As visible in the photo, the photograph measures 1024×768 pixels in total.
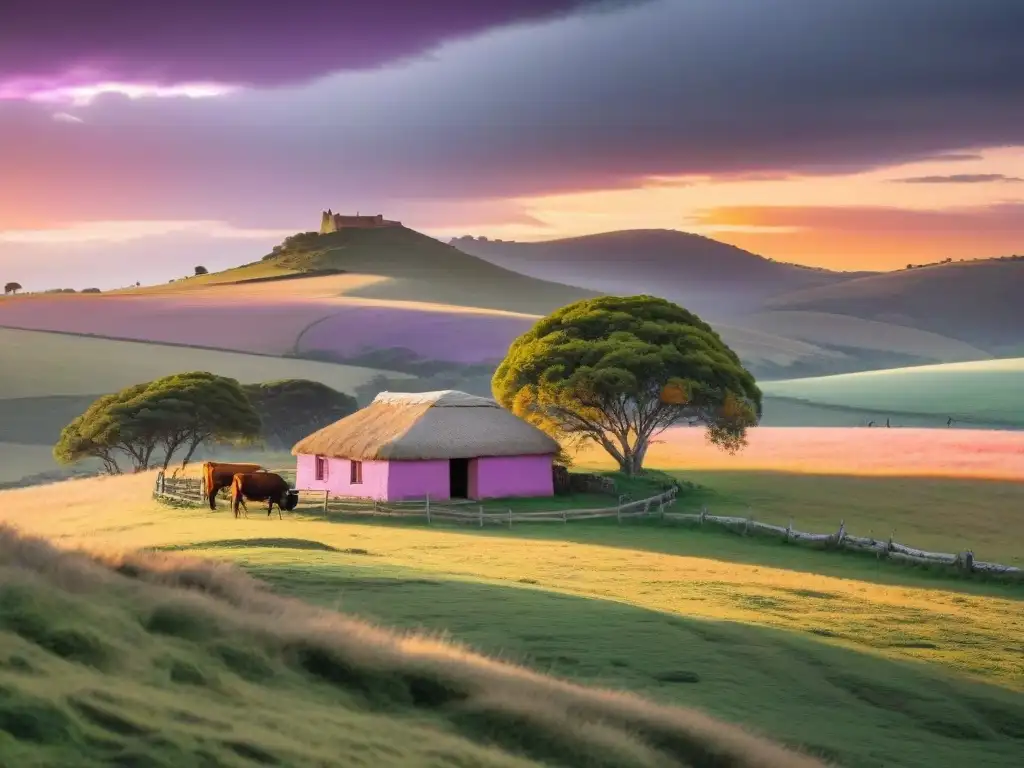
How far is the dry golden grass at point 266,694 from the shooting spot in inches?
472

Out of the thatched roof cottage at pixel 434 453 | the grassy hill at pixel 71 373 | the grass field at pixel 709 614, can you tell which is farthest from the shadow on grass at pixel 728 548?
the grassy hill at pixel 71 373

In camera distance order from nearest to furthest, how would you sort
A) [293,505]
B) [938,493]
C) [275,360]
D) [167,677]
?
[167,677] → [293,505] → [938,493] → [275,360]

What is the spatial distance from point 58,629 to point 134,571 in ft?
16.5

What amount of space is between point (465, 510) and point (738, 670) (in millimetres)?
26851

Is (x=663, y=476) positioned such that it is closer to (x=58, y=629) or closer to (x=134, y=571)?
(x=134, y=571)

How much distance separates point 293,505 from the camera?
157 feet

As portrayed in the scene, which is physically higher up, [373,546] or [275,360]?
[275,360]

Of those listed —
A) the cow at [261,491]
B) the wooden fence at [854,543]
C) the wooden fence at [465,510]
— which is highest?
the cow at [261,491]

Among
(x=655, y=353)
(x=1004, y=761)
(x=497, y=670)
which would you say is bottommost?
(x=1004, y=761)

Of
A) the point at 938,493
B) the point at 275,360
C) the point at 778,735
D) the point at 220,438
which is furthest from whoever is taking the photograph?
the point at 275,360

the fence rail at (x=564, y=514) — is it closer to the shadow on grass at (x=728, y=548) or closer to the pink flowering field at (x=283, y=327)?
the shadow on grass at (x=728, y=548)

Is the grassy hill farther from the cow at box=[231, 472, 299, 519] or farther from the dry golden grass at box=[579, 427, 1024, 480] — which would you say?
the cow at box=[231, 472, 299, 519]

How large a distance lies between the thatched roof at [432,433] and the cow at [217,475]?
4.49 metres

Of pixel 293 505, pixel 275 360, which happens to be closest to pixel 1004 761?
pixel 293 505
